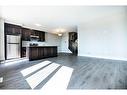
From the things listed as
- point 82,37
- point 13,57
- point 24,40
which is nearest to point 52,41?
point 24,40

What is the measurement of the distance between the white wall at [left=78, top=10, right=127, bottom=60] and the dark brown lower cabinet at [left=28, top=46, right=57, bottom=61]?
2.33 meters

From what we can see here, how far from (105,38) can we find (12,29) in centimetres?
621

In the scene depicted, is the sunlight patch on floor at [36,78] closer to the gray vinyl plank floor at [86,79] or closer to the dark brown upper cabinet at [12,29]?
the gray vinyl plank floor at [86,79]

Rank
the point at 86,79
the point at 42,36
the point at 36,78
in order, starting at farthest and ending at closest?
the point at 42,36
the point at 36,78
the point at 86,79

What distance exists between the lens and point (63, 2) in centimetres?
209

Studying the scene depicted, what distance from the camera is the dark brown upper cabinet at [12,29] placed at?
7.26m

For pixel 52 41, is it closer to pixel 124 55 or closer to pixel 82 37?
pixel 82 37

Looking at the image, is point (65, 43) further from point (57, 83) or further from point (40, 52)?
point (57, 83)

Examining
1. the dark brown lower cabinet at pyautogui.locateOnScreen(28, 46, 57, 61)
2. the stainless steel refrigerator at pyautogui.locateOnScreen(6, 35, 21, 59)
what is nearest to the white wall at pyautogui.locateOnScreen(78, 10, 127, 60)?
the dark brown lower cabinet at pyautogui.locateOnScreen(28, 46, 57, 61)

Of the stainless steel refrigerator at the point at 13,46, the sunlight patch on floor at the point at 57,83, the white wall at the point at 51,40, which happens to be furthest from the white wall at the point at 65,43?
the sunlight patch on floor at the point at 57,83

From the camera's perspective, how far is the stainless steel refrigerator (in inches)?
284

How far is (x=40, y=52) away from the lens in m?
7.52

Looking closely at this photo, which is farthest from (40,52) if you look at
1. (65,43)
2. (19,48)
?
(65,43)

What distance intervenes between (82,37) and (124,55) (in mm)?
3445
